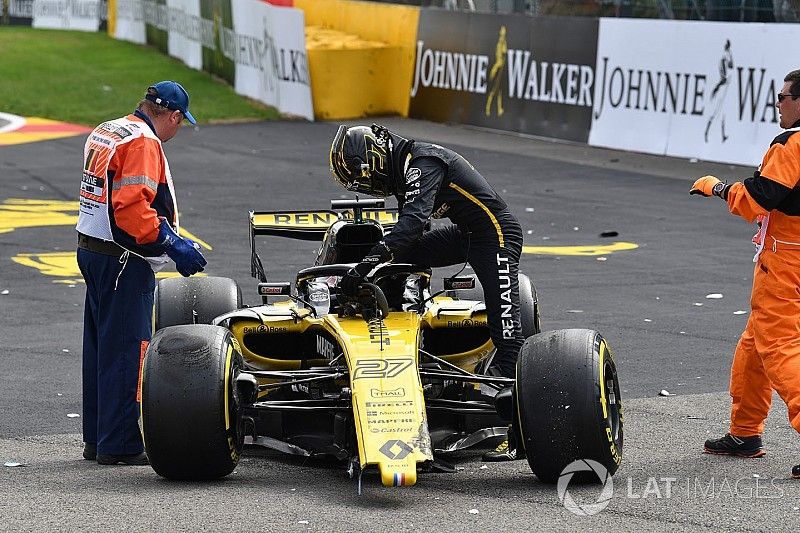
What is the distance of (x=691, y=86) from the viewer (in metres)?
20.0

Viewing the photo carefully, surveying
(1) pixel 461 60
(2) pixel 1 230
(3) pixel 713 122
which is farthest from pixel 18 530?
(1) pixel 461 60

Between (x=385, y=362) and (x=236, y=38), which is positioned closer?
(x=385, y=362)

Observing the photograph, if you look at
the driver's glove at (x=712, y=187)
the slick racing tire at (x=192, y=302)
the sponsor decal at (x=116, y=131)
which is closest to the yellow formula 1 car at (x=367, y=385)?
the slick racing tire at (x=192, y=302)

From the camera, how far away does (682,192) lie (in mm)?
17672

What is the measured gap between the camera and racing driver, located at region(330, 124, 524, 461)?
7230mm

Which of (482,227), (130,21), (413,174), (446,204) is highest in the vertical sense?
(413,174)

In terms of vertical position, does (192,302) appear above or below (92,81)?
above

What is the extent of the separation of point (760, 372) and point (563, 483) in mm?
1374

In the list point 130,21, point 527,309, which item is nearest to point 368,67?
point 130,21

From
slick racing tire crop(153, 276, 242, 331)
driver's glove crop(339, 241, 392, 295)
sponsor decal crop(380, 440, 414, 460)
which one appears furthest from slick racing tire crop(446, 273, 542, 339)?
sponsor decal crop(380, 440, 414, 460)

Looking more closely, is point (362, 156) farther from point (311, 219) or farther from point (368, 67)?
point (368, 67)

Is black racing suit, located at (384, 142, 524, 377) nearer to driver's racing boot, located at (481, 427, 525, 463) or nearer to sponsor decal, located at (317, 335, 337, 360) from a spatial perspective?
driver's racing boot, located at (481, 427, 525, 463)

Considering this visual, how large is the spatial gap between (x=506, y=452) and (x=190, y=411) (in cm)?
155

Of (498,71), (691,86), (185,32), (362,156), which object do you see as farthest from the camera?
(185,32)
